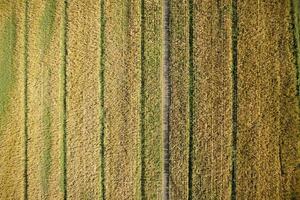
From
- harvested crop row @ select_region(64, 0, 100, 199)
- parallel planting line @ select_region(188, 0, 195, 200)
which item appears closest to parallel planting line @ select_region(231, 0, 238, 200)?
parallel planting line @ select_region(188, 0, 195, 200)

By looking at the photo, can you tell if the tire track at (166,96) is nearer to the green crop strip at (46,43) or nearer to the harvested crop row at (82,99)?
the harvested crop row at (82,99)

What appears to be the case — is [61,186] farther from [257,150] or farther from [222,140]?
[257,150]

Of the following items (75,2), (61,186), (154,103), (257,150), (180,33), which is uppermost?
(75,2)

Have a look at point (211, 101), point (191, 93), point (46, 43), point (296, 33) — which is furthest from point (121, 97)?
point (296, 33)

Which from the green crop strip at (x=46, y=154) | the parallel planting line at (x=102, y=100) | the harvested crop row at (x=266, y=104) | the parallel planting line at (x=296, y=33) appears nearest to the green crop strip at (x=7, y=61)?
the green crop strip at (x=46, y=154)

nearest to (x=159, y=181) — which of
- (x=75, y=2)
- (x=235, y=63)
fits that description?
(x=235, y=63)

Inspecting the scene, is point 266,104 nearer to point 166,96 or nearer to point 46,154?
point 166,96

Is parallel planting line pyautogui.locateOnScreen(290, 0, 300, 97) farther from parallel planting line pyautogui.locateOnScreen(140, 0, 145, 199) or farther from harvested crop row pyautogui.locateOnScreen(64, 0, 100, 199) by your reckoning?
harvested crop row pyautogui.locateOnScreen(64, 0, 100, 199)
